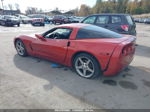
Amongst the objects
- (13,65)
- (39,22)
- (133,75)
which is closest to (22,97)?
(13,65)

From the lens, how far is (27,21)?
946 inches

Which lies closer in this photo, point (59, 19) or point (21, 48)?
point (21, 48)

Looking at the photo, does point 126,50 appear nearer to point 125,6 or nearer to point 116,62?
point 116,62

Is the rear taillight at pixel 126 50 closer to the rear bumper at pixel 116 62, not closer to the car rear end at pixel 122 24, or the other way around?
the rear bumper at pixel 116 62

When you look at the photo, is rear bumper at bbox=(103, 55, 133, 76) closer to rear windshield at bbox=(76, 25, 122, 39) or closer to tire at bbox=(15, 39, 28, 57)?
rear windshield at bbox=(76, 25, 122, 39)

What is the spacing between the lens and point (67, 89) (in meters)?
3.02

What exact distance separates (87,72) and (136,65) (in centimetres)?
195

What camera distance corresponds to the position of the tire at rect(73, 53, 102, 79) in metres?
3.26

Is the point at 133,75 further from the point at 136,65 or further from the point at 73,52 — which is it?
the point at 73,52

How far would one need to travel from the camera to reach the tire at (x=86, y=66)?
3263 millimetres

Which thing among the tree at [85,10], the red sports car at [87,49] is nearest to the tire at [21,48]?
the red sports car at [87,49]

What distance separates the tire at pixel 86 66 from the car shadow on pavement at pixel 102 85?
150 millimetres

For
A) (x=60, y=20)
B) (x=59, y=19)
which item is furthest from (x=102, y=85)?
(x=59, y=19)

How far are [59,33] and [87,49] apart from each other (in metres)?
1.24
